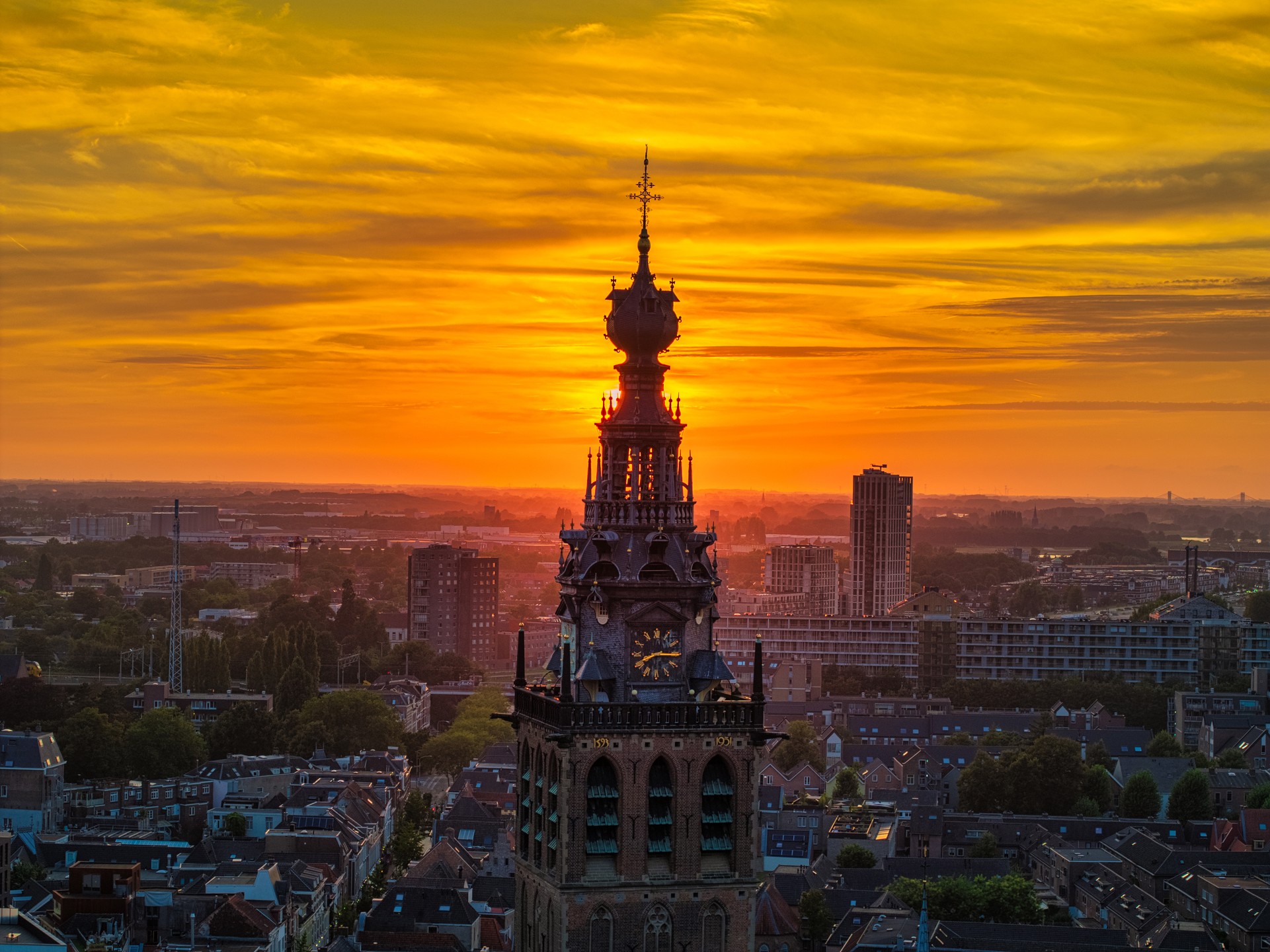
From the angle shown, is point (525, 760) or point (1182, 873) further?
point (1182, 873)

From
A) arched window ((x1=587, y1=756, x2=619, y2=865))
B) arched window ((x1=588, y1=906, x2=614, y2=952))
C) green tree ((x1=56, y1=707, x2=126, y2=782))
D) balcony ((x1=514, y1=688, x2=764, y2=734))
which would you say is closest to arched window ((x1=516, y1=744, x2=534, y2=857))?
balcony ((x1=514, y1=688, x2=764, y2=734))

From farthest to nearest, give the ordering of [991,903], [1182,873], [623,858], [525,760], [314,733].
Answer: [314,733]
[1182,873]
[991,903]
[525,760]
[623,858]

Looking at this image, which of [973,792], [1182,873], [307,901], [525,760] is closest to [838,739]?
[973,792]

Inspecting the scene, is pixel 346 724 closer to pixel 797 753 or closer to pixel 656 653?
pixel 797 753

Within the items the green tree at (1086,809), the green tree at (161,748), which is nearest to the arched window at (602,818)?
the green tree at (1086,809)

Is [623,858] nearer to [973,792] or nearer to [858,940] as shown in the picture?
[858,940]

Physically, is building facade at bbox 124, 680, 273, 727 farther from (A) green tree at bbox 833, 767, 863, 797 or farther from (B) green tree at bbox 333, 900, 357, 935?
(B) green tree at bbox 333, 900, 357, 935
